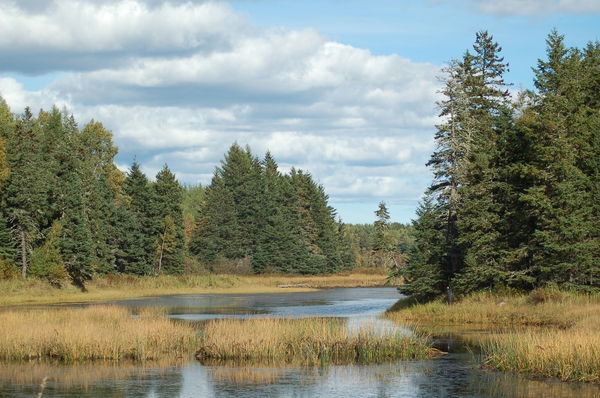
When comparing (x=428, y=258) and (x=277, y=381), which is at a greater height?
(x=428, y=258)

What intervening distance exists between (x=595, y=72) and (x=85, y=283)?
53.2 metres

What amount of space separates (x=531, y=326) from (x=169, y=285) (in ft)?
203

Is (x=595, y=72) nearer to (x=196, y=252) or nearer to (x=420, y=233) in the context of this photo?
(x=420, y=233)

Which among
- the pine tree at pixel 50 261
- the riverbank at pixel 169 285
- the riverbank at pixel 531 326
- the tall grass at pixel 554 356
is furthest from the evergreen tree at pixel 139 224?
the tall grass at pixel 554 356

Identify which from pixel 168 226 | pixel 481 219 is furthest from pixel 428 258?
pixel 168 226

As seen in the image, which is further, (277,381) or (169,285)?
(169,285)

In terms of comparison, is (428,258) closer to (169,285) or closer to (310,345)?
(310,345)

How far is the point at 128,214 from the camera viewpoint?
3799 inches

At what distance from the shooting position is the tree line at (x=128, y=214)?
73875 mm

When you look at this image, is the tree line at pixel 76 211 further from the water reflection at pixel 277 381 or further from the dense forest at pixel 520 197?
the water reflection at pixel 277 381

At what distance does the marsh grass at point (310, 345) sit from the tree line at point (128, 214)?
43093 mm

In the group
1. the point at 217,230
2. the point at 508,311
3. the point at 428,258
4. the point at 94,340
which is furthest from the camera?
the point at 217,230

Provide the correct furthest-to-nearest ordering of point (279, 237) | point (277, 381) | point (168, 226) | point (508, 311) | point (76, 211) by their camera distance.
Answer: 1. point (279, 237)
2. point (168, 226)
3. point (76, 211)
4. point (508, 311)
5. point (277, 381)

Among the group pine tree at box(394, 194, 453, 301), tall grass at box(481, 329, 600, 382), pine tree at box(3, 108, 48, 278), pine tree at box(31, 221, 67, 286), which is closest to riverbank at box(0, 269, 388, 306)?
pine tree at box(31, 221, 67, 286)
